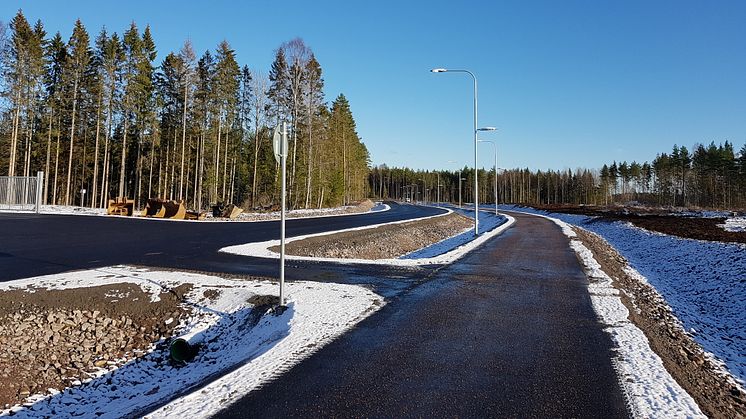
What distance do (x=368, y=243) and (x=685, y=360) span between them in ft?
49.5

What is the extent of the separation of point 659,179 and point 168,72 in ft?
344

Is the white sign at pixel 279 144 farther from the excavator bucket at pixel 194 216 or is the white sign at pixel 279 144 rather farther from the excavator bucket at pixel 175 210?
the excavator bucket at pixel 175 210

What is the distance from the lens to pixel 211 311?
778cm

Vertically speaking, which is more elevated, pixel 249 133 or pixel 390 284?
pixel 249 133

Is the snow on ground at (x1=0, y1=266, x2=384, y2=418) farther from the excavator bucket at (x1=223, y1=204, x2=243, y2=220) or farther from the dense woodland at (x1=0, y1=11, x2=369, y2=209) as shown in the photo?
the dense woodland at (x1=0, y1=11, x2=369, y2=209)

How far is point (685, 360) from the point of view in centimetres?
561

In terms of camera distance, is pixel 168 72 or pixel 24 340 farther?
pixel 168 72

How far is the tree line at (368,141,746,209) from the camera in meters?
83.6

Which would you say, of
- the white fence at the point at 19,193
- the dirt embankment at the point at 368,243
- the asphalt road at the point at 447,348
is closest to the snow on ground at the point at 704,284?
the asphalt road at the point at 447,348

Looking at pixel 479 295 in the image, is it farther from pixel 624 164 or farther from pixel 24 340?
pixel 624 164

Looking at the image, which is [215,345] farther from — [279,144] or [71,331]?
[279,144]

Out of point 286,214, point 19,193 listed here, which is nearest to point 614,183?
point 286,214

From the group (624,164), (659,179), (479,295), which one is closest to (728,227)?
(479,295)

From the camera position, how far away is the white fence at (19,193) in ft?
107
